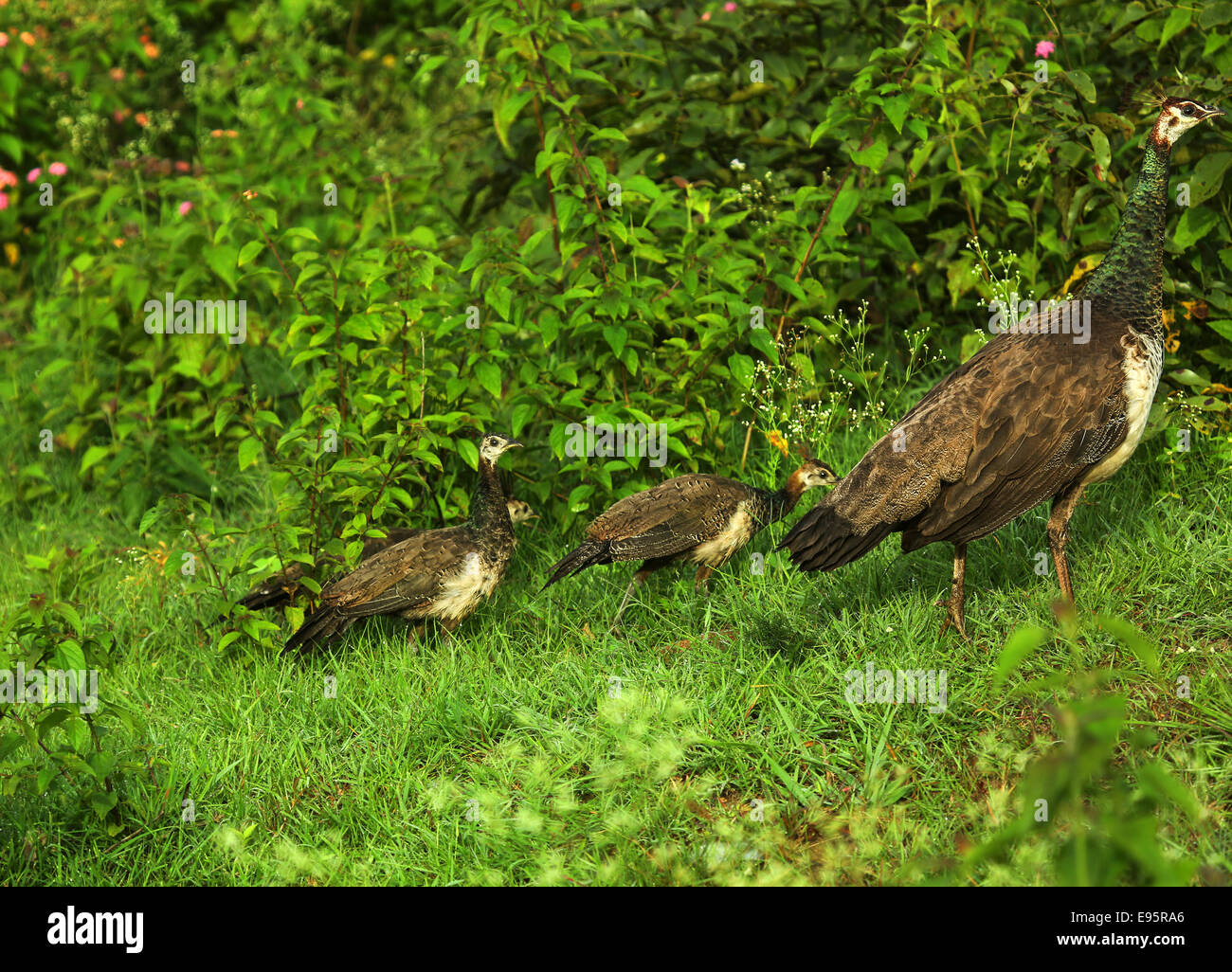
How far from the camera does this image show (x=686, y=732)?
15.3 ft

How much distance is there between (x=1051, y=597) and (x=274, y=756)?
343 centimetres

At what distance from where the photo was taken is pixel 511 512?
20.0 ft

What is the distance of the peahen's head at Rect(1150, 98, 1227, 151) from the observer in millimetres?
5070

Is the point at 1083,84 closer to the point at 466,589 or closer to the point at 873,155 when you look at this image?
the point at 873,155

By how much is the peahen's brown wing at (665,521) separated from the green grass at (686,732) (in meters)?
0.35

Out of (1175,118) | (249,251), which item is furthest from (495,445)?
(1175,118)

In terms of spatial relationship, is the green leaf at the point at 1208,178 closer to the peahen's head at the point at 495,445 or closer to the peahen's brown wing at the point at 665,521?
the peahen's brown wing at the point at 665,521

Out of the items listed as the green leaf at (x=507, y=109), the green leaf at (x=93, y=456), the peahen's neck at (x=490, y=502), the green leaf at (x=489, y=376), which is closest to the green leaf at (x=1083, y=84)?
the green leaf at (x=507, y=109)

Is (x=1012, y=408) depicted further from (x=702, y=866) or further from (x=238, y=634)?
(x=238, y=634)

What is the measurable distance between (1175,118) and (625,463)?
2935 mm

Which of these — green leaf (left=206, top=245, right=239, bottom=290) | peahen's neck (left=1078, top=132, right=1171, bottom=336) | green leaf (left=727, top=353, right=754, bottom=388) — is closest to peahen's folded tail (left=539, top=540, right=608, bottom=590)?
green leaf (left=727, top=353, right=754, bottom=388)

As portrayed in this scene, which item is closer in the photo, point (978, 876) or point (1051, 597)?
point (978, 876)

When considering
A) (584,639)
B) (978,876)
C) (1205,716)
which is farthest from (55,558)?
(1205,716)

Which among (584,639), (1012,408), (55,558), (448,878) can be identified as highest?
Result: (1012,408)
